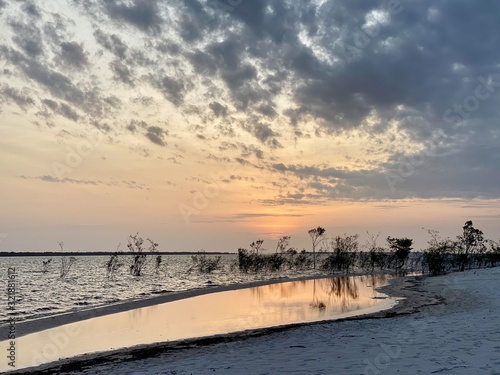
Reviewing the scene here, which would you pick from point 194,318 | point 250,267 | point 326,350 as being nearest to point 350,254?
point 250,267

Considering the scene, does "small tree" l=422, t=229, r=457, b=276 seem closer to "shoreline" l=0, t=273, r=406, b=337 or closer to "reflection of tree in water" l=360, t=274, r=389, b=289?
"reflection of tree in water" l=360, t=274, r=389, b=289

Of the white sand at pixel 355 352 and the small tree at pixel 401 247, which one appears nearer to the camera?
the white sand at pixel 355 352

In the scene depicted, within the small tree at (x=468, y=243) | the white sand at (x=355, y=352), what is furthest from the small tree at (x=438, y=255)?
the white sand at (x=355, y=352)

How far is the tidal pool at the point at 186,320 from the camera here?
61.1 feet

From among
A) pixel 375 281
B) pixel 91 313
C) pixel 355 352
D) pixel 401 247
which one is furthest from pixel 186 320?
pixel 401 247

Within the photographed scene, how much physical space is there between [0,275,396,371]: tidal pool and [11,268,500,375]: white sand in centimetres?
479

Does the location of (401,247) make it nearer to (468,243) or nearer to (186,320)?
(468,243)

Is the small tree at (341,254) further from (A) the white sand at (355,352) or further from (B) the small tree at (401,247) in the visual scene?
(A) the white sand at (355,352)

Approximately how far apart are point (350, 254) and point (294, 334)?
6488cm

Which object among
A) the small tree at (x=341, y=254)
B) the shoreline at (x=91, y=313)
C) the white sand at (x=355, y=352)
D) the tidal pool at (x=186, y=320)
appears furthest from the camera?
the small tree at (x=341, y=254)

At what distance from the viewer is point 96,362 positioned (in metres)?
14.6

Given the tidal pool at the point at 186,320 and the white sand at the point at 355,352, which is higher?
the white sand at the point at 355,352

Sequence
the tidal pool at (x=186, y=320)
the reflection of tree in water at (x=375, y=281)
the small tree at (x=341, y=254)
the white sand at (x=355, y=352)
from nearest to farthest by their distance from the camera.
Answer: the white sand at (x=355, y=352) → the tidal pool at (x=186, y=320) → the reflection of tree in water at (x=375, y=281) → the small tree at (x=341, y=254)

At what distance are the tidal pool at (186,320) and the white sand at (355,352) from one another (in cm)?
479
